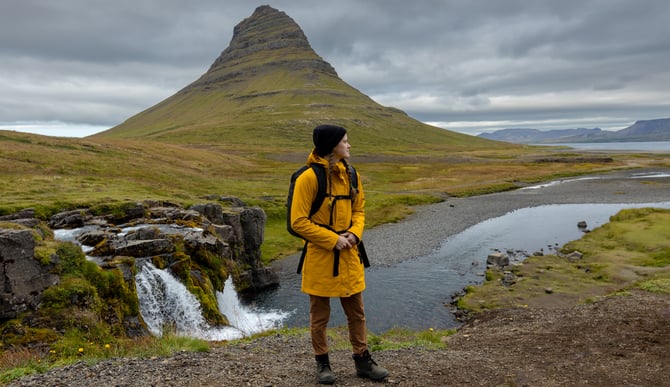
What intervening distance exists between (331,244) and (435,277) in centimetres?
2755

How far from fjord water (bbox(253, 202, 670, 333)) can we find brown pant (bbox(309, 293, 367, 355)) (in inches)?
614

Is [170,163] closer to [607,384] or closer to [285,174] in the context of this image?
[285,174]

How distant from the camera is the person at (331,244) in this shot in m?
8.05

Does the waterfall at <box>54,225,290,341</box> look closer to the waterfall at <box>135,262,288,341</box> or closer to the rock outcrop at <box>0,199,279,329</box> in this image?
the waterfall at <box>135,262,288,341</box>

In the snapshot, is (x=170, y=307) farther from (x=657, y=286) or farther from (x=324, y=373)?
(x=657, y=286)

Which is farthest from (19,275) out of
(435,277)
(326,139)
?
(435,277)

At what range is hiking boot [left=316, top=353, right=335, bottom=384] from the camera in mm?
8570

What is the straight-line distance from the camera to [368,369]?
28.9ft

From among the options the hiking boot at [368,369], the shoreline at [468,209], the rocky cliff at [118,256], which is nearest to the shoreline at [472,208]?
the shoreline at [468,209]

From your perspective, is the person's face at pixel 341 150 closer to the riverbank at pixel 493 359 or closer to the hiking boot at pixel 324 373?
the hiking boot at pixel 324 373

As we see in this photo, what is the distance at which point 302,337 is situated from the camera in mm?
14680

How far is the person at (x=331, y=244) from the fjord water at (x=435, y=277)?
1566 centimetres

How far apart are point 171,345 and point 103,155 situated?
71469 millimetres

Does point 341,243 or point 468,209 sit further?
point 468,209
